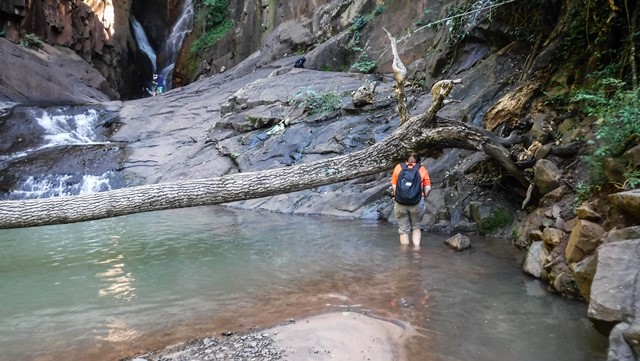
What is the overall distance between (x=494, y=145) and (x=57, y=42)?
2527 centimetres

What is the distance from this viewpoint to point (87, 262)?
23.7 feet

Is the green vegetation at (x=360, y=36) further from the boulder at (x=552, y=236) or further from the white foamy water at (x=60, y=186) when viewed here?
the boulder at (x=552, y=236)

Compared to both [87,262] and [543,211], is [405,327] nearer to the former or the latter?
[543,211]

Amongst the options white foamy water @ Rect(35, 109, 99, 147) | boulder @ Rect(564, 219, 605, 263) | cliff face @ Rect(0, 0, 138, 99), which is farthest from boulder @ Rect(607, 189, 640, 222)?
cliff face @ Rect(0, 0, 138, 99)

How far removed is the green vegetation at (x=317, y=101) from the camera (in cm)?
1416

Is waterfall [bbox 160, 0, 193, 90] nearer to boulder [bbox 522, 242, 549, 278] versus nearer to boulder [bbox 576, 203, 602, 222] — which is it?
boulder [bbox 522, 242, 549, 278]

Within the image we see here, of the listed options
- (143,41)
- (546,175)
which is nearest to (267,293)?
(546,175)

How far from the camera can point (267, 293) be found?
5.46 meters

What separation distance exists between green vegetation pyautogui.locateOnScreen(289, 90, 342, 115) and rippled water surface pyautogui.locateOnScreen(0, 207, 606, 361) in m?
6.03

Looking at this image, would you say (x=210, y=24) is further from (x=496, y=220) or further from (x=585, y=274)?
(x=585, y=274)

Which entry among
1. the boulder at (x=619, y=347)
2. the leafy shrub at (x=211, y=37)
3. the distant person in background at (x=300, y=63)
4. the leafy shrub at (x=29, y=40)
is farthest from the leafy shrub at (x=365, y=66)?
the leafy shrub at (x=29, y=40)

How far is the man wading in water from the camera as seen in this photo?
7273 mm

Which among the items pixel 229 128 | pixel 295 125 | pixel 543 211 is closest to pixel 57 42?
pixel 229 128

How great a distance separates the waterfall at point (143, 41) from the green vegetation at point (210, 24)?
4.64 meters
